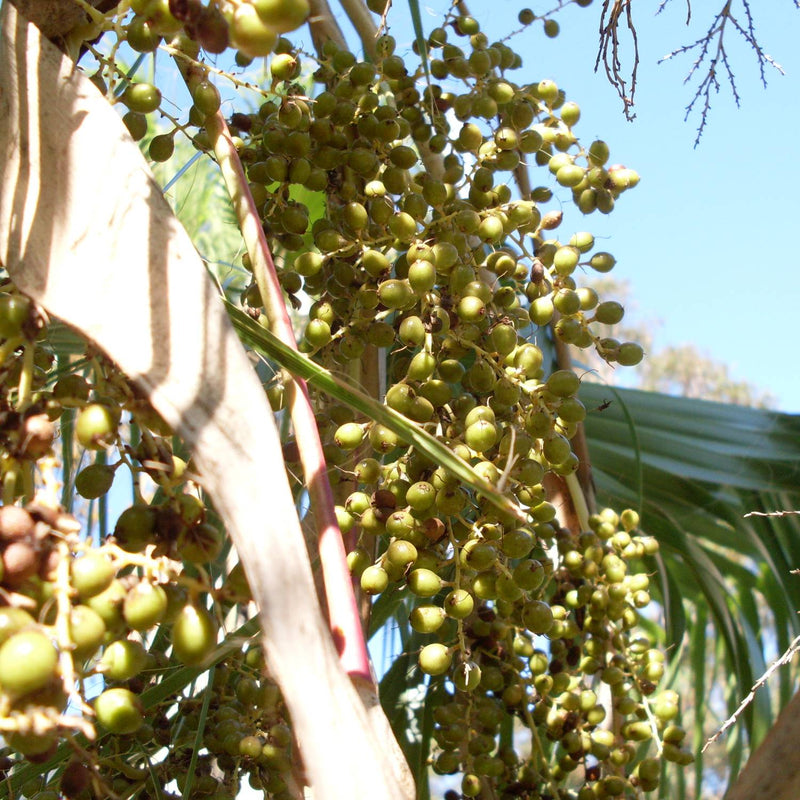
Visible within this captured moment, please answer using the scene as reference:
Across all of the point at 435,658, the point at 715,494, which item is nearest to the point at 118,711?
the point at 435,658

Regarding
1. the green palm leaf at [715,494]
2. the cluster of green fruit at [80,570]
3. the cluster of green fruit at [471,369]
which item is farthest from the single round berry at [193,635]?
the green palm leaf at [715,494]

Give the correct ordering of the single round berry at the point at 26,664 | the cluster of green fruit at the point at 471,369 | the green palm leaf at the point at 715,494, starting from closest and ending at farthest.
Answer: the single round berry at the point at 26,664 < the cluster of green fruit at the point at 471,369 < the green palm leaf at the point at 715,494

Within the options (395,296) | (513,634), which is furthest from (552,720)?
(395,296)

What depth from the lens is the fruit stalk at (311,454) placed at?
1.71 feet

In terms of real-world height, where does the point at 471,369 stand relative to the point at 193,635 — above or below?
above

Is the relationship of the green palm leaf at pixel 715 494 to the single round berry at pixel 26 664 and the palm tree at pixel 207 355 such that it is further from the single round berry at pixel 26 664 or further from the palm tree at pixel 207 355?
the single round berry at pixel 26 664

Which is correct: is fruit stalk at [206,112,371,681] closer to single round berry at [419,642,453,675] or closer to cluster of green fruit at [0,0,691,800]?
cluster of green fruit at [0,0,691,800]

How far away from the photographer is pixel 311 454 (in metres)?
0.60

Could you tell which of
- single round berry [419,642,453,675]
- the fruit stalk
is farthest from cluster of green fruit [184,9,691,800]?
the fruit stalk

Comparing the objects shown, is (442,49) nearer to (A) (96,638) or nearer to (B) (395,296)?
(B) (395,296)

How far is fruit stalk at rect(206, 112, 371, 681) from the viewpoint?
520mm

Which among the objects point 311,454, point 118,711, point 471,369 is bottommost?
point 118,711

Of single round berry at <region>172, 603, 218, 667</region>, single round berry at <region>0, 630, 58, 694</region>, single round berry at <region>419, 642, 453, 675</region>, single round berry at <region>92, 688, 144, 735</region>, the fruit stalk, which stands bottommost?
single round berry at <region>92, 688, 144, 735</region>

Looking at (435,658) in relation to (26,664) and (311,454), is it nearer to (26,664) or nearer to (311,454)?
(311,454)
